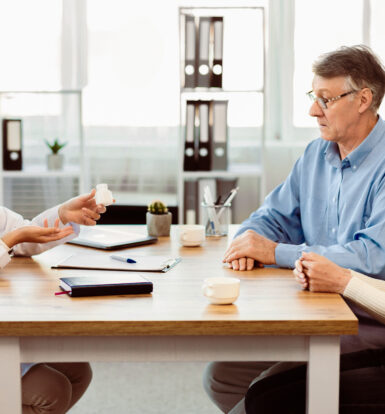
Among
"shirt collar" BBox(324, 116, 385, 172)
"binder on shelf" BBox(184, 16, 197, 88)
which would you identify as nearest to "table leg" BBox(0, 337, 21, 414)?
"shirt collar" BBox(324, 116, 385, 172)

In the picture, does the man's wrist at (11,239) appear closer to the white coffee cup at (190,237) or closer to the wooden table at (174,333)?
the wooden table at (174,333)

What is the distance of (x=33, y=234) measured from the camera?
1741 mm

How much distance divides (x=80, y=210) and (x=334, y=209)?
736mm

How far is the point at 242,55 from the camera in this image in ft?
12.3

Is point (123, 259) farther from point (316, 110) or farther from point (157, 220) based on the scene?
point (316, 110)

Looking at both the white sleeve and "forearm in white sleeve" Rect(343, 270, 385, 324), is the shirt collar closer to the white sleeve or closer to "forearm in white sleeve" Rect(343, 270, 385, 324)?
"forearm in white sleeve" Rect(343, 270, 385, 324)

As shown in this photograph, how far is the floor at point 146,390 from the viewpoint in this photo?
258 centimetres

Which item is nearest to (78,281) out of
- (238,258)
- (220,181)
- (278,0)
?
(238,258)

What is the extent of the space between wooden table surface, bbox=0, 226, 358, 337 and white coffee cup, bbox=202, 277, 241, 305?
1 cm

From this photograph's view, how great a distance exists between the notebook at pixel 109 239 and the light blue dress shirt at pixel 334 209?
318 mm

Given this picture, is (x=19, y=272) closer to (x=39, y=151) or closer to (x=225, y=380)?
(x=225, y=380)

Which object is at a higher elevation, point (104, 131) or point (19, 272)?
point (104, 131)

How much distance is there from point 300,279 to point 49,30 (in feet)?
9.09

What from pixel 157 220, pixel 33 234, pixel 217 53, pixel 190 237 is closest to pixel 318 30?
pixel 217 53
